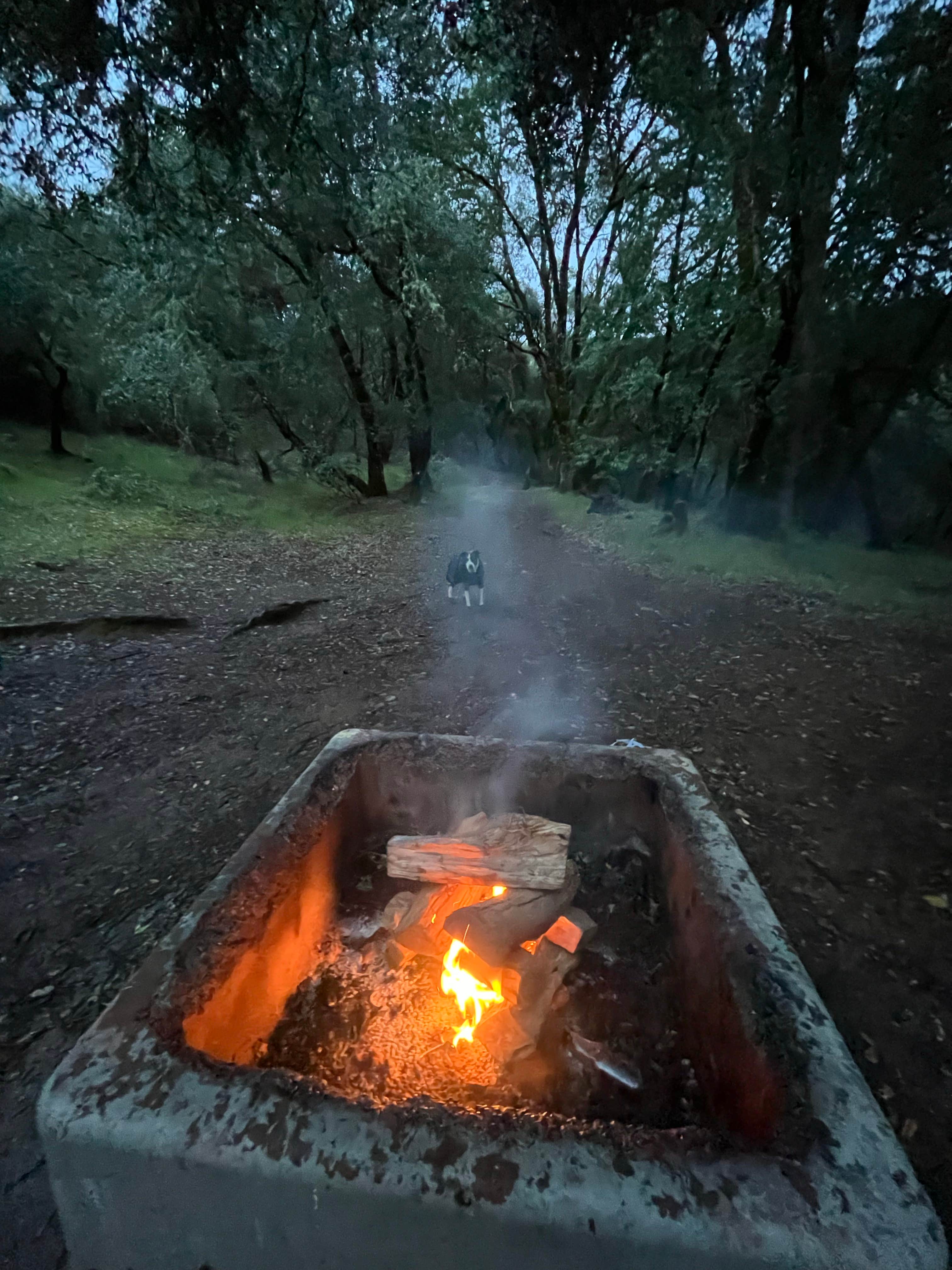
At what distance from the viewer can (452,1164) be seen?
105 cm

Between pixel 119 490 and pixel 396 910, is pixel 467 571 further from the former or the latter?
pixel 119 490

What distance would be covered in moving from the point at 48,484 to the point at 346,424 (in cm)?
700

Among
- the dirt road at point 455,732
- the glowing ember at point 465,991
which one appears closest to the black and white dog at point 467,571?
the dirt road at point 455,732

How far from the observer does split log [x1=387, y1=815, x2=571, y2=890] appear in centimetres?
204

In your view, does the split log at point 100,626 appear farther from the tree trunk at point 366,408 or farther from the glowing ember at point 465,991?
the tree trunk at point 366,408

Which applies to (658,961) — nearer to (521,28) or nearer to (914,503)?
(521,28)

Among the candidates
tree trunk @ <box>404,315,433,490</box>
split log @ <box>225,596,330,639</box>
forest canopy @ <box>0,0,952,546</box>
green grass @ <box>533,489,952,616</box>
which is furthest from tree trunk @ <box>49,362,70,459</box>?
green grass @ <box>533,489,952,616</box>

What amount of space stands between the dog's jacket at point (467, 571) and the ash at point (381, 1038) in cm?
492

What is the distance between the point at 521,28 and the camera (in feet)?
11.3

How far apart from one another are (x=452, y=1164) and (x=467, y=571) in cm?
586

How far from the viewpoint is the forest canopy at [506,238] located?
359cm

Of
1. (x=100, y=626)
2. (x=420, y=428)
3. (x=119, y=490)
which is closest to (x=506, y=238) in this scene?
(x=420, y=428)

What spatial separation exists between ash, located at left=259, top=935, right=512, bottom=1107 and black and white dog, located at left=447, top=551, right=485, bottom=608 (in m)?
4.91

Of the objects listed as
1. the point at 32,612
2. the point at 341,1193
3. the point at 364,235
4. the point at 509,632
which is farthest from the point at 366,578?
the point at 341,1193
